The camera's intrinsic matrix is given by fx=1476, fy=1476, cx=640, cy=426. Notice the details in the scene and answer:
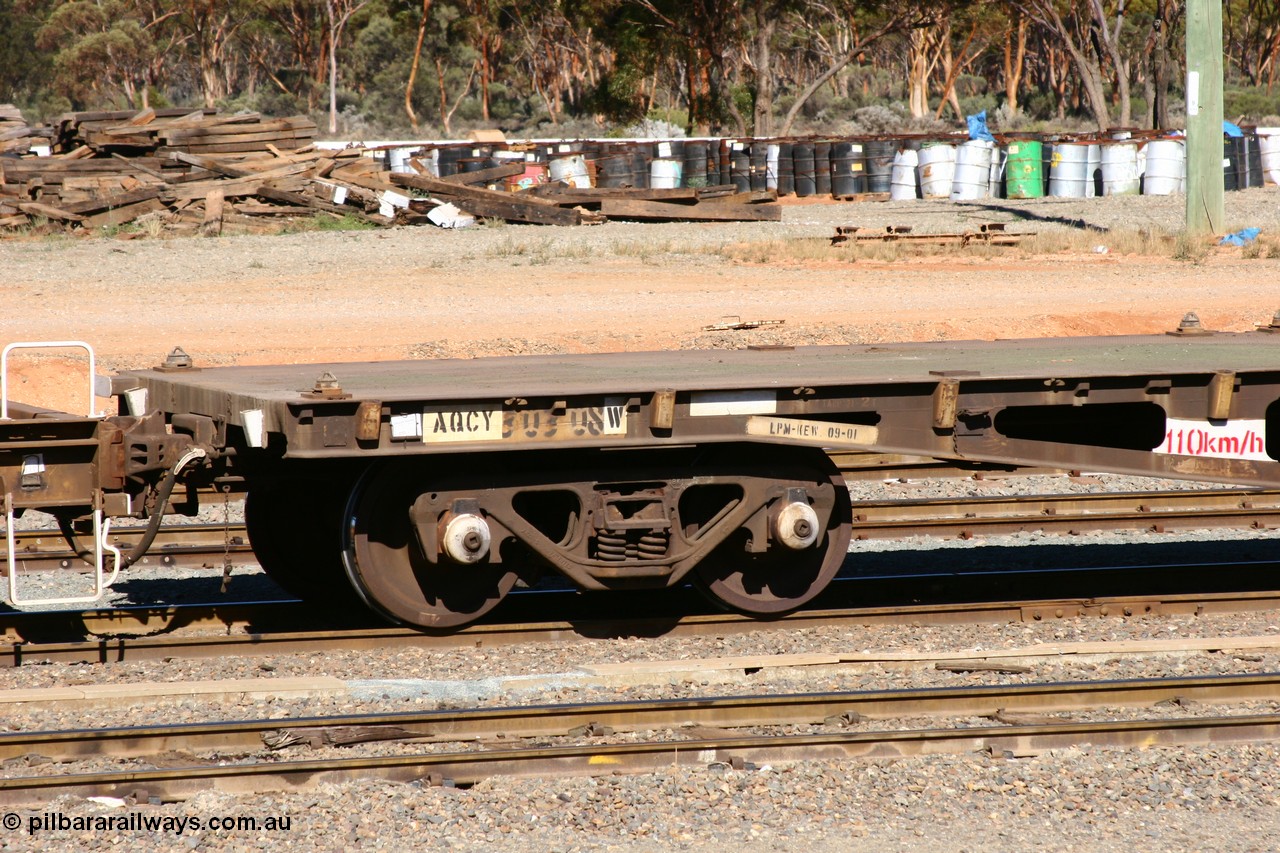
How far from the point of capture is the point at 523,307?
2089cm

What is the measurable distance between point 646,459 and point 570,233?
21985mm

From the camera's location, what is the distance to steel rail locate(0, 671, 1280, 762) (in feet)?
19.5

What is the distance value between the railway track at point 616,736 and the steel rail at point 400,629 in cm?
129

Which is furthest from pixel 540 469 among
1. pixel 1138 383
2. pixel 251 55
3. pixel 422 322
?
pixel 251 55

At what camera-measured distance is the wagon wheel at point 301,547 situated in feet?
27.1

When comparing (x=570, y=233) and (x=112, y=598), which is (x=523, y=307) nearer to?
(x=570, y=233)

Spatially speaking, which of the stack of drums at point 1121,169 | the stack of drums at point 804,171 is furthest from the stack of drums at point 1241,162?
the stack of drums at point 804,171

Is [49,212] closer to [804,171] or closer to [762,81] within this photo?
[804,171]

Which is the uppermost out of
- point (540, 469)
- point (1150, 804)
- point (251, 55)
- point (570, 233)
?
point (251, 55)

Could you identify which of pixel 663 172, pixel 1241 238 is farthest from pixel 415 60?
pixel 1241 238

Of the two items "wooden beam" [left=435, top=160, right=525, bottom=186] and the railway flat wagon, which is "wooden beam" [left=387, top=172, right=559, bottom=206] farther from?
the railway flat wagon

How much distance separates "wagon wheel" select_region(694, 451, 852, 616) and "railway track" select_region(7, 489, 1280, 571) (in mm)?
2391

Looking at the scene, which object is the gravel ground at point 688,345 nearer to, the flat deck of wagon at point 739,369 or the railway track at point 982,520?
the railway track at point 982,520

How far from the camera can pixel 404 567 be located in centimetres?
743
